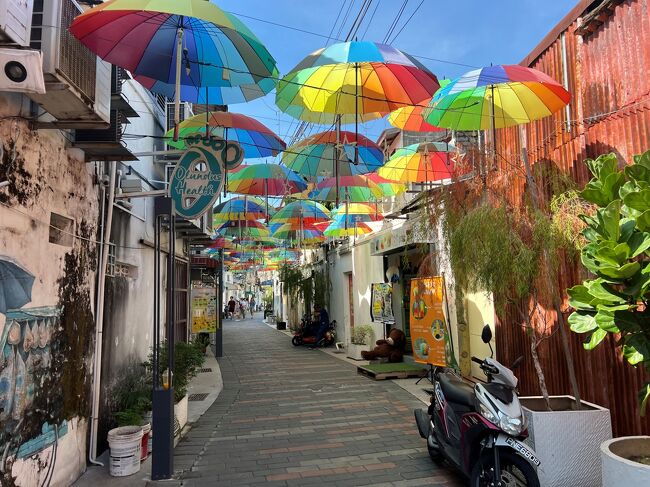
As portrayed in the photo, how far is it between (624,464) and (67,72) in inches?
209

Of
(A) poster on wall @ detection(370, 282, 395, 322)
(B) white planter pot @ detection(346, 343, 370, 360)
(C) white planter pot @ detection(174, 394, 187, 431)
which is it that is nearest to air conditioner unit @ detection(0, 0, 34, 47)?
(C) white planter pot @ detection(174, 394, 187, 431)

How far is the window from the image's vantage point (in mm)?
4828

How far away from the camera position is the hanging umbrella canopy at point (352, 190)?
39.3 ft

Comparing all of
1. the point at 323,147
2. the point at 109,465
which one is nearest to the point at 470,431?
the point at 109,465

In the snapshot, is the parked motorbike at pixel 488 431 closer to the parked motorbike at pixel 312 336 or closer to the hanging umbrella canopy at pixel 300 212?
the hanging umbrella canopy at pixel 300 212

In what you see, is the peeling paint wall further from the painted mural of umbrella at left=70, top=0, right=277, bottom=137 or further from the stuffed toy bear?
the stuffed toy bear

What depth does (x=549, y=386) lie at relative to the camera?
646 cm

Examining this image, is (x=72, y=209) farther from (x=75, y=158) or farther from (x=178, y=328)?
(x=178, y=328)

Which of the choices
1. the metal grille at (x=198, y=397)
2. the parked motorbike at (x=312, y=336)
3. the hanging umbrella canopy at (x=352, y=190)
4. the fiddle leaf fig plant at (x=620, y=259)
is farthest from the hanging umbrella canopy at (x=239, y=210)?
the fiddle leaf fig plant at (x=620, y=259)

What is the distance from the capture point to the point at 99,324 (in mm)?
5785

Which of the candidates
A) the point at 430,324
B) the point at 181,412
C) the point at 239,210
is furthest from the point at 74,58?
the point at 239,210

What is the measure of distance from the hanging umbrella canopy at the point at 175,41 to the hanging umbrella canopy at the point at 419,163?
4318mm

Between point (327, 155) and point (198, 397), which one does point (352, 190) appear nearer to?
point (327, 155)

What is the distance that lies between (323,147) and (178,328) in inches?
270
